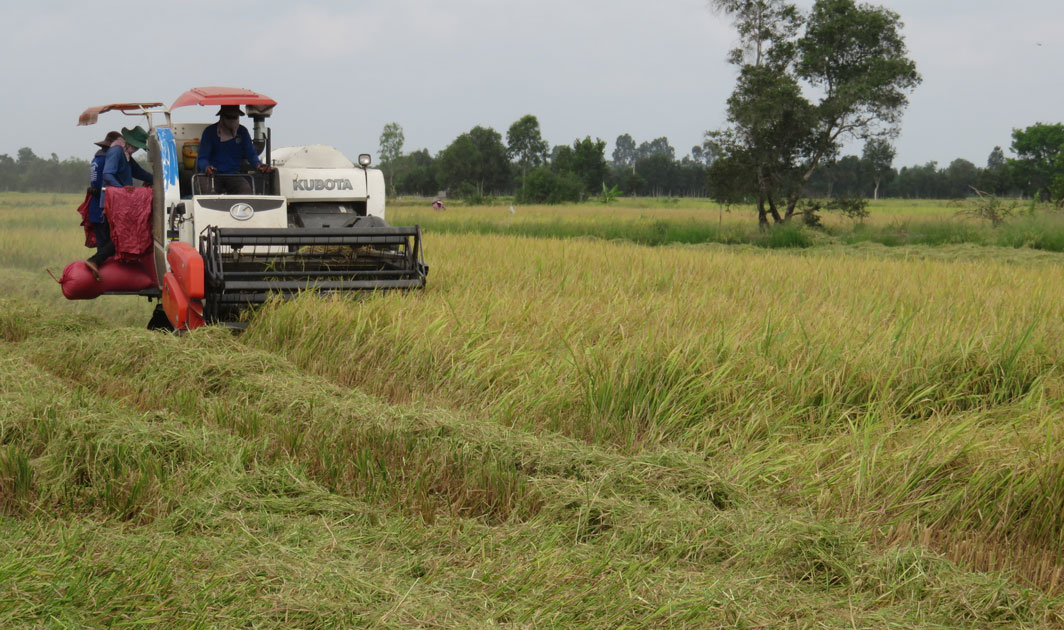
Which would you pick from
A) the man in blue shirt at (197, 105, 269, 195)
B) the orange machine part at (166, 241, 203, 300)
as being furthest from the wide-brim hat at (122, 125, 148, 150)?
the orange machine part at (166, 241, 203, 300)

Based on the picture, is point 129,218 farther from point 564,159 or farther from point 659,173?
point 659,173

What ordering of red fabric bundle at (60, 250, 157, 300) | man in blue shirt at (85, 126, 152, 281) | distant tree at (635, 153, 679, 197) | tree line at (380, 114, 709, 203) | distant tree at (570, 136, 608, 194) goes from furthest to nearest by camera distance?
1. distant tree at (635, 153, 679, 197)
2. distant tree at (570, 136, 608, 194)
3. tree line at (380, 114, 709, 203)
4. man in blue shirt at (85, 126, 152, 281)
5. red fabric bundle at (60, 250, 157, 300)

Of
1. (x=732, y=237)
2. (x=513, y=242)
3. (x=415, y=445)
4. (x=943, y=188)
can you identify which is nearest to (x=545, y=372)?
(x=415, y=445)

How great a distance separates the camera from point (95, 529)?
11.4 feet

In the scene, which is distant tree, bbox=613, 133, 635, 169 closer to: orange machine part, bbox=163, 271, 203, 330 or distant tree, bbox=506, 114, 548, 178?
distant tree, bbox=506, 114, 548, 178

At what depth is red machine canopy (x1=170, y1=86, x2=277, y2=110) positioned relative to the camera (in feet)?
24.6

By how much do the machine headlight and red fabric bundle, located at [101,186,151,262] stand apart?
1066mm

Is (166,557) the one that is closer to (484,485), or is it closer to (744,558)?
(484,485)

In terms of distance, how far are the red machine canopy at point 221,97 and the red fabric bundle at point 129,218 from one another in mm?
820

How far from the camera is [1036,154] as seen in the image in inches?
3226

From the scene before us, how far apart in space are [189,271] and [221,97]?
70.6 inches

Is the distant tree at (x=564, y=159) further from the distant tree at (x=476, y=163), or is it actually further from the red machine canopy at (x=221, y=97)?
the red machine canopy at (x=221, y=97)

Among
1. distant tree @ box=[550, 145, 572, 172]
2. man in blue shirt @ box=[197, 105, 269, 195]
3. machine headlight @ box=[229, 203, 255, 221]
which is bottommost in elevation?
machine headlight @ box=[229, 203, 255, 221]

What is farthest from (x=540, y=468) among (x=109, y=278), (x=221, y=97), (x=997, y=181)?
(x=997, y=181)
